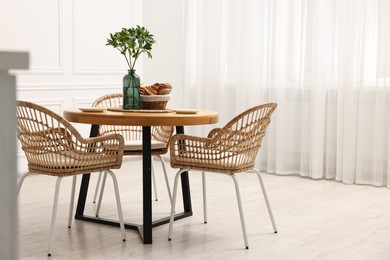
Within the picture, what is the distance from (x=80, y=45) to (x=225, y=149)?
10.0 ft

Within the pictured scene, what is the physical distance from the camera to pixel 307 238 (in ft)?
11.2

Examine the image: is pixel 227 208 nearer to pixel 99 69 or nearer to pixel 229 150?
pixel 229 150

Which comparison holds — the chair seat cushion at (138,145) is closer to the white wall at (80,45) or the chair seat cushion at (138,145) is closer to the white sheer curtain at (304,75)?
the white wall at (80,45)

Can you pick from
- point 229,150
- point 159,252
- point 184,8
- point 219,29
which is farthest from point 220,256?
point 184,8

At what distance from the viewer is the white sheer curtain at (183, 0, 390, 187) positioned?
500 cm

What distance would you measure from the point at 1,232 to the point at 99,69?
539 centimetres

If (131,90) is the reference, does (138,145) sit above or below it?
below

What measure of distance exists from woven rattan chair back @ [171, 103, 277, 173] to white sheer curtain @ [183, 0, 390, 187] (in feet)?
6.62

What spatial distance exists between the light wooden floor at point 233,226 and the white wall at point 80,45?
37.5 inches

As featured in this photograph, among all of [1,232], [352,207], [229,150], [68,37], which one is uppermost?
[68,37]

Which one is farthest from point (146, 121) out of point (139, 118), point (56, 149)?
point (56, 149)

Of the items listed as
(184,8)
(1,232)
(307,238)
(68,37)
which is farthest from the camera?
(184,8)

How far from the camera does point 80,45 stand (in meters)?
5.81

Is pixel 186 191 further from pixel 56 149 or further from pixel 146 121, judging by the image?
pixel 56 149
